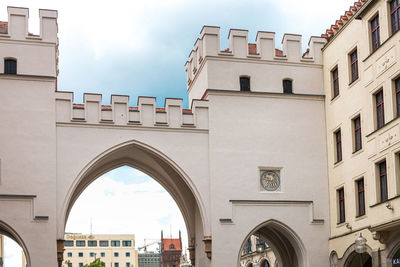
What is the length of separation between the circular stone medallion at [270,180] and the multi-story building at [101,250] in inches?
4061

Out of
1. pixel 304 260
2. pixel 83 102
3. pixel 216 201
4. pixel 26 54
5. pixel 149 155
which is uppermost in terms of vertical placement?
pixel 26 54

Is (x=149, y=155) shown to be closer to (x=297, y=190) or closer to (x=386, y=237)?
(x=297, y=190)

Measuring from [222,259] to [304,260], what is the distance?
3.57 m

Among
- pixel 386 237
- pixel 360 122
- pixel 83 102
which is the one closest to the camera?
pixel 386 237

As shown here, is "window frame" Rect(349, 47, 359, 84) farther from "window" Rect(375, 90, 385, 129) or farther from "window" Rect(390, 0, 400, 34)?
"window" Rect(390, 0, 400, 34)

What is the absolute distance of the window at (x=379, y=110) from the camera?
78.7 ft

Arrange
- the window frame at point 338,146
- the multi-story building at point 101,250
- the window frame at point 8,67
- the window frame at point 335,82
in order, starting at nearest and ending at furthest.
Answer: the window frame at point 8,67 < the window frame at point 338,146 < the window frame at point 335,82 < the multi-story building at point 101,250

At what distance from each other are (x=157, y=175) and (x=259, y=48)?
7571 mm

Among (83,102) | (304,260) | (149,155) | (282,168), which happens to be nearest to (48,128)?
(83,102)

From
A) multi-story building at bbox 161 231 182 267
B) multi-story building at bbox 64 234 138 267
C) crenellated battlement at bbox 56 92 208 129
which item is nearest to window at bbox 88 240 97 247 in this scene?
multi-story building at bbox 64 234 138 267

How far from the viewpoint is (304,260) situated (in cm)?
2836

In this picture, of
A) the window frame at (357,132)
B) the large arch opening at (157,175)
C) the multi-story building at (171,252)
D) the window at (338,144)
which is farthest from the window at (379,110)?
the multi-story building at (171,252)

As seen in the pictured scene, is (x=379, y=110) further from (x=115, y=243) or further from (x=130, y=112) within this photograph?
(x=115, y=243)

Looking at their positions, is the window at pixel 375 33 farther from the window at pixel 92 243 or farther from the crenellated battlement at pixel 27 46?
the window at pixel 92 243
